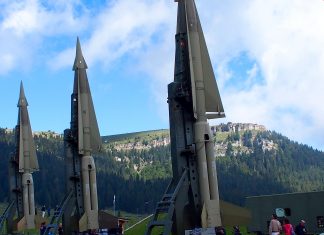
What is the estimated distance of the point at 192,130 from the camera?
20328mm

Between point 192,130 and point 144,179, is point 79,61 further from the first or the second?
point 144,179

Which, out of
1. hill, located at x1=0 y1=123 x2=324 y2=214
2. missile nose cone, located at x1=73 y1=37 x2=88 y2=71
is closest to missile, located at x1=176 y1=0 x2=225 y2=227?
missile nose cone, located at x1=73 y1=37 x2=88 y2=71

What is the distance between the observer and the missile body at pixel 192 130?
19.7m

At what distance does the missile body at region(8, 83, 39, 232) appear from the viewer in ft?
118

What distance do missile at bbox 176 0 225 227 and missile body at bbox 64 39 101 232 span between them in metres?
9.65

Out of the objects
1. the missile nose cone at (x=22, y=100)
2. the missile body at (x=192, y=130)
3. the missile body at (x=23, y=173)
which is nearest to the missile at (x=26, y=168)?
the missile body at (x=23, y=173)

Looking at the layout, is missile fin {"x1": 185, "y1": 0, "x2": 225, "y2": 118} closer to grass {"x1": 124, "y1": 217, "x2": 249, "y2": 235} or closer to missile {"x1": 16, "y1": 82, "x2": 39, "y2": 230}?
grass {"x1": 124, "y1": 217, "x2": 249, "y2": 235}

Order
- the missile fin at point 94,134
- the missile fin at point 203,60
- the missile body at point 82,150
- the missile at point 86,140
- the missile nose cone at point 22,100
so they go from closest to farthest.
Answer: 1. the missile fin at point 203,60
2. the missile at point 86,140
3. the missile body at point 82,150
4. the missile fin at point 94,134
5. the missile nose cone at point 22,100

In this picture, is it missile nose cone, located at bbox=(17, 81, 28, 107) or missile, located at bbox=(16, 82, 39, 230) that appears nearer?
missile, located at bbox=(16, 82, 39, 230)

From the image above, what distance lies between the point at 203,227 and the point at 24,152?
65.7 feet

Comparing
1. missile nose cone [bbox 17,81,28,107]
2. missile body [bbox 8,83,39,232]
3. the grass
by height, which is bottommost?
the grass

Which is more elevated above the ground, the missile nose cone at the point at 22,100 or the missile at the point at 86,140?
the missile nose cone at the point at 22,100

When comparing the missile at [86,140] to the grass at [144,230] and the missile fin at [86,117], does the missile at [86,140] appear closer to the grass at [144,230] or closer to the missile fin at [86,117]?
the missile fin at [86,117]

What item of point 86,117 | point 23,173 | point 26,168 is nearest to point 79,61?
point 86,117
